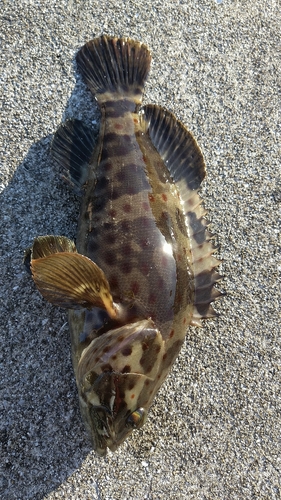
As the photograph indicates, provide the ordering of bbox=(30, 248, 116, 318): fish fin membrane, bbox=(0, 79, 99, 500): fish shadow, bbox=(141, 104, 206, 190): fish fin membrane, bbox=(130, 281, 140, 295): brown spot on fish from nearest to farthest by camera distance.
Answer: bbox=(30, 248, 116, 318): fish fin membrane
bbox=(130, 281, 140, 295): brown spot on fish
bbox=(0, 79, 99, 500): fish shadow
bbox=(141, 104, 206, 190): fish fin membrane

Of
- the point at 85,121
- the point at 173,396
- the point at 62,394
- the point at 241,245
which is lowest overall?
the point at 173,396

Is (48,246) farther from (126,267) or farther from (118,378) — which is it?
(118,378)

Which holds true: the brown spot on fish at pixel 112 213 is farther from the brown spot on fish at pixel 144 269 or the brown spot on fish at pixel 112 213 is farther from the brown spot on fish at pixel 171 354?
the brown spot on fish at pixel 171 354

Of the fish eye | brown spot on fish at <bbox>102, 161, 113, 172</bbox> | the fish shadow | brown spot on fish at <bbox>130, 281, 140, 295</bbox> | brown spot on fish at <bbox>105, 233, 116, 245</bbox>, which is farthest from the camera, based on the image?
brown spot on fish at <bbox>102, 161, 113, 172</bbox>

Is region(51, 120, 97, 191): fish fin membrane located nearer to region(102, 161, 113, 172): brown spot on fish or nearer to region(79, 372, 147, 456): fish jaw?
region(102, 161, 113, 172): brown spot on fish

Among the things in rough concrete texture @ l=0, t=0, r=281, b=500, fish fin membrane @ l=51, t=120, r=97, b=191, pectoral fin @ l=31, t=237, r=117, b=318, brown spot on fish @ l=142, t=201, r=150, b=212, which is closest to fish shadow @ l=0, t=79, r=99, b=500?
rough concrete texture @ l=0, t=0, r=281, b=500

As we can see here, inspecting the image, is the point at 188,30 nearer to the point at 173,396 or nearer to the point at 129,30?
the point at 129,30

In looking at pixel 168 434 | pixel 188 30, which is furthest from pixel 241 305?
pixel 188 30
